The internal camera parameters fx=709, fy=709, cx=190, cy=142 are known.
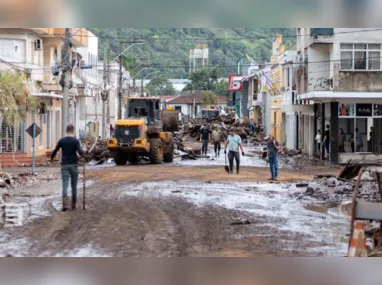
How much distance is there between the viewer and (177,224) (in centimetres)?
1254

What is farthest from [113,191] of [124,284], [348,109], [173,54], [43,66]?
[173,54]

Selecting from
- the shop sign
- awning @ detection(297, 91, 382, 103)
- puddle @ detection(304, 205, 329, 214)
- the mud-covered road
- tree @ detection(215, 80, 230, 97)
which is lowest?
puddle @ detection(304, 205, 329, 214)

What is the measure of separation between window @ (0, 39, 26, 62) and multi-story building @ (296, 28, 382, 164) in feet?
44.6

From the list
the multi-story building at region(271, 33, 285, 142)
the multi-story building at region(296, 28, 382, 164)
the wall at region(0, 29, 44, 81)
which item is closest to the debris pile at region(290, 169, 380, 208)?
the multi-story building at region(296, 28, 382, 164)

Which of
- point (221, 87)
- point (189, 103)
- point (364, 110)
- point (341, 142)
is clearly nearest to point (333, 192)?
point (341, 142)

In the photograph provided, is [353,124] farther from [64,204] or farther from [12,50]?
[64,204]

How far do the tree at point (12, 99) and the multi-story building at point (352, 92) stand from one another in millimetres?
12612

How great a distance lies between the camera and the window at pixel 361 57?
3039 cm

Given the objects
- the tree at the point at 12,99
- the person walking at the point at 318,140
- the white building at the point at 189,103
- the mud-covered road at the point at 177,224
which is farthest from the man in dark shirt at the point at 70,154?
the white building at the point at 189,103

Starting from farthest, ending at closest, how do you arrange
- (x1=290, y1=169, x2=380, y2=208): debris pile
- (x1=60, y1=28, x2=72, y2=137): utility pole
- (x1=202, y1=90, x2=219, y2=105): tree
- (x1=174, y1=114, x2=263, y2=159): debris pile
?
(x1=202, y1=90, x2=219, y2=105): tree → (x1=174, y1=114, x2=263, y2=159): debris pile → (x1=60, y1=28, x2=72, y2=137): utility pole → (x1=290, y1=169, x2=380, y2=208): debris pile

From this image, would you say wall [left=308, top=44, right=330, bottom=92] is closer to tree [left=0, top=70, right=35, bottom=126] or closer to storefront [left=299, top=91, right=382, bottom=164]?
storefront [left=299, top=91, right=382, bottom=164]

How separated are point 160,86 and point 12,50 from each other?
265 ft

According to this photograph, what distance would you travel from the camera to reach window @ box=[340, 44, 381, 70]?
30391 millimetres

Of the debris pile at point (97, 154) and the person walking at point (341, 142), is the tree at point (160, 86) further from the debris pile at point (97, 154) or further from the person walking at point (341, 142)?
the debris pile at point (97, 154)
